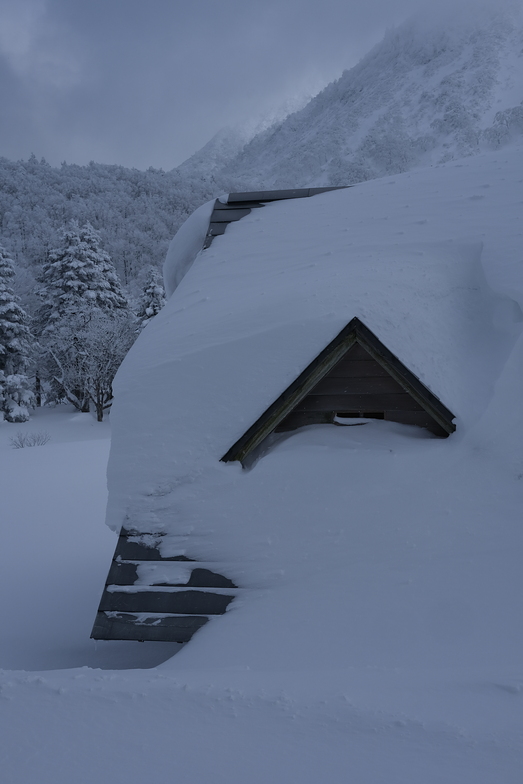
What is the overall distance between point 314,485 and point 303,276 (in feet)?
6.57

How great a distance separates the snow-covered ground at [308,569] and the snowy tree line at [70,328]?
17.8m

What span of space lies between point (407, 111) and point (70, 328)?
104 meters

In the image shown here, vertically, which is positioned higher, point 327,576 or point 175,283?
point 175,283

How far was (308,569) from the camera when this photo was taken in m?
2.70

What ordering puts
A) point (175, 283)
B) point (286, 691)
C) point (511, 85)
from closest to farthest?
1. point (286, 691)
2. point (175, 283)
3. point (511, 85)

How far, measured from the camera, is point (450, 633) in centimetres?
229

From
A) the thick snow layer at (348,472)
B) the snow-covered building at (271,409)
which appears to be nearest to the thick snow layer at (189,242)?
the thick snow layer at (348,472)

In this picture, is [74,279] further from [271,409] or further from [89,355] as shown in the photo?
[271,409]

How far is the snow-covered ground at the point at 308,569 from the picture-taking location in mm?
1741

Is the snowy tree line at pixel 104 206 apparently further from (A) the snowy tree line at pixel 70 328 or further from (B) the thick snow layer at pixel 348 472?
(B) the thick snow layer at pixel 348 472

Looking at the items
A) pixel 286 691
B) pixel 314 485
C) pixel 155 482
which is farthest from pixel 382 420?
pixel 286 691

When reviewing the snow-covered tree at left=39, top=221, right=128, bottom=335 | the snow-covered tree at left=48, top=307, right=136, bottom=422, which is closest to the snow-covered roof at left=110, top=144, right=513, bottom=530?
the snow-covered tree at left=48, top=307, right=136, bottom=422

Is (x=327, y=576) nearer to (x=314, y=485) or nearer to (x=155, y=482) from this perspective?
(x=314, y=485)

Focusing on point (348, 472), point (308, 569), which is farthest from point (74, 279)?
point (308, 569)
